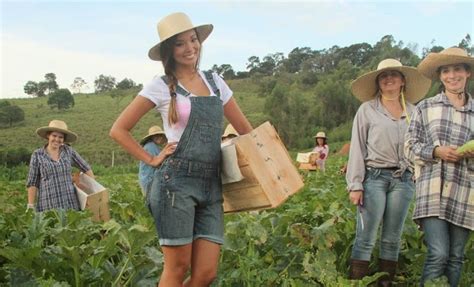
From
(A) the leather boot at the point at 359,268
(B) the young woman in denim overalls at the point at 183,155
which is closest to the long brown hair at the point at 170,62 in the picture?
(B) the young woman in denim overalls at the point at 183,155

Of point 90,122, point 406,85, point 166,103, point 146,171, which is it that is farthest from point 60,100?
point 166,103

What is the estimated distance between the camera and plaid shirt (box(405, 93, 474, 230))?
12.4ft

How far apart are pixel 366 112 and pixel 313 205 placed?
93.4 inches

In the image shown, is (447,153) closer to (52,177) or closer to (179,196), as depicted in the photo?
(179,196)

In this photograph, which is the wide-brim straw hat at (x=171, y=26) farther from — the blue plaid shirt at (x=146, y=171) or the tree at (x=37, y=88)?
the tree at (x=37, y=88)

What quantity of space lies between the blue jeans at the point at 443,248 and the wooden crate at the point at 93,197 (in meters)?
3.60

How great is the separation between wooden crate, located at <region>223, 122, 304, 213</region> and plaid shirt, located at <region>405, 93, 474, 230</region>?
3.49ft

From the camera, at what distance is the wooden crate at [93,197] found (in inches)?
251

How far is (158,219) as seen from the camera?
122 inches

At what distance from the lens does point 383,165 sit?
14.1ft

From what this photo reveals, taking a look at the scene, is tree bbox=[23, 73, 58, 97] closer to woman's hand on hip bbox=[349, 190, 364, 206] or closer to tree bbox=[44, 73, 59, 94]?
tree bbox=[44, 73, 59, 94]

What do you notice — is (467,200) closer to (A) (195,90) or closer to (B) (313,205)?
(A) (195,90)

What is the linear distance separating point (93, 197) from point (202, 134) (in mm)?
3558

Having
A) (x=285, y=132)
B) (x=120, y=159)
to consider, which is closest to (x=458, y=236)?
(x=120, y=159)
